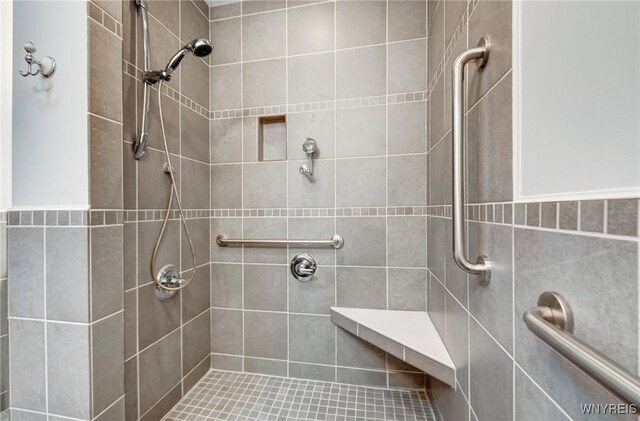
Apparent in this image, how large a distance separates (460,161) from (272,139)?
1.17 meters

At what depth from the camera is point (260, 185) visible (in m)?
1.51

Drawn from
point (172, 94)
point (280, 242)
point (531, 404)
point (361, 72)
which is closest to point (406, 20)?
point (361, 72)

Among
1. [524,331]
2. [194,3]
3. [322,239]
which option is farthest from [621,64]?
[194,3]

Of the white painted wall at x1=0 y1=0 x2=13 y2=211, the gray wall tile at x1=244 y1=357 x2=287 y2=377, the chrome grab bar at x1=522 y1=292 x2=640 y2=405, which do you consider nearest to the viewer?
the chrome grab bar at x1=522 y1=292 x2=640 y2=405

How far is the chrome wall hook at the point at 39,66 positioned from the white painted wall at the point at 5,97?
0.17 metres

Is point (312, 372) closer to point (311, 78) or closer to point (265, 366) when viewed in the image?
point (265, 366)

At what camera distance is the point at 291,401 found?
129 cm

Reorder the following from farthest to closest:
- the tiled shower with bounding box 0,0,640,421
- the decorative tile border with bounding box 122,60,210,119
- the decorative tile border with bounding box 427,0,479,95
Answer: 1. the decorative tile border with bounding box 122,60,210,119
2. the decorative tile border with bounding box 427,0,479,95
3. the tiled shower with bounding box 0,0,640,421

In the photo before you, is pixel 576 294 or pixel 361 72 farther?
pixel 361 72

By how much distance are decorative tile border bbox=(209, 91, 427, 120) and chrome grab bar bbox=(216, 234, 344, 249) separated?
74 cm

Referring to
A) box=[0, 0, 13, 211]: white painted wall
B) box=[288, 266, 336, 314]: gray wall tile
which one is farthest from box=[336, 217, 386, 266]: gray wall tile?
box=[0, 0, 13, 211]: white painted wall

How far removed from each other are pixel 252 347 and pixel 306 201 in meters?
0.94

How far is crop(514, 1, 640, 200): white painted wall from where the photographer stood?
0.30m

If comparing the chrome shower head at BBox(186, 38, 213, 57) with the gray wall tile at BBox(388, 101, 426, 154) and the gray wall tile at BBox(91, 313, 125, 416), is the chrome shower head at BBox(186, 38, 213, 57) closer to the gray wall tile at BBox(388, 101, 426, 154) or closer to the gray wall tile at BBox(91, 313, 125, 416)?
the gray wall tile at BBox(388, 101, 426, 154)
